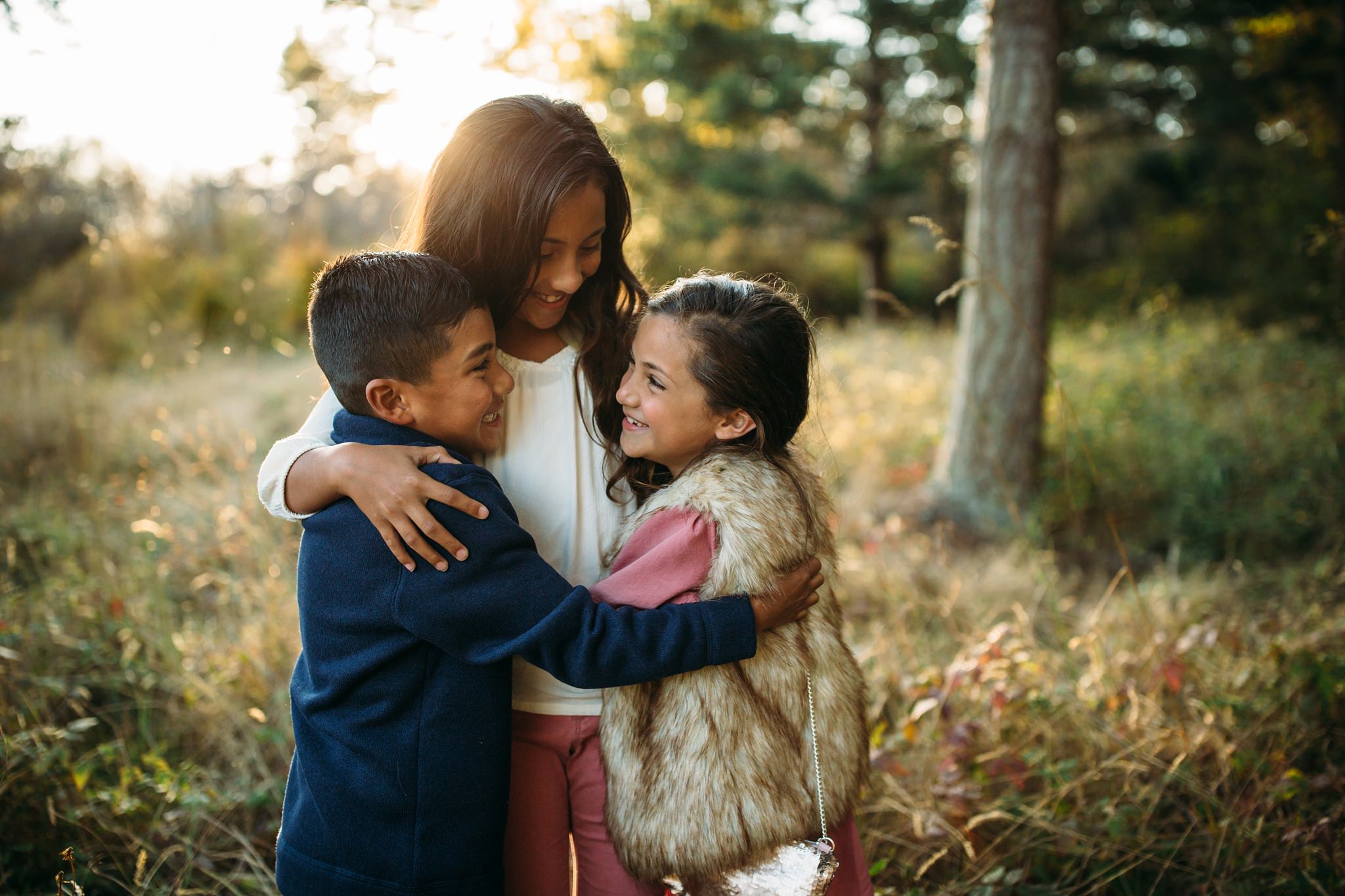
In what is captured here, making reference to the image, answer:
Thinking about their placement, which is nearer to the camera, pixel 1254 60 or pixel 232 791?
pixel 232 791

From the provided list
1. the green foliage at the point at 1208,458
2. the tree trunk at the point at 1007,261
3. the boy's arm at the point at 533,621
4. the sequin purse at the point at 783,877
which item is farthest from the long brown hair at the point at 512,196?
the tree trunk at the point at 1007,261

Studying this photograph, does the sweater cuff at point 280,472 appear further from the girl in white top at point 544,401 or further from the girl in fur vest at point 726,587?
the girl in fur vest at point 726,587

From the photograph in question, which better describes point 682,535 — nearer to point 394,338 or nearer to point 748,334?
point 748,334

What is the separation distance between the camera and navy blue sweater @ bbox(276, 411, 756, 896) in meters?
1.27

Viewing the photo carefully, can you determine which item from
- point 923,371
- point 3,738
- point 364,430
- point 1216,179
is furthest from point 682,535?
point 1216,179

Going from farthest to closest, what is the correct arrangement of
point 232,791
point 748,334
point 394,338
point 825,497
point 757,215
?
point 757,215 < point 232,791 < point 825,497 < point 748,334 < point 394,338

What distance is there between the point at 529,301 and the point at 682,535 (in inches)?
24.3

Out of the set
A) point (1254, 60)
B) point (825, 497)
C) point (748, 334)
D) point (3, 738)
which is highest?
point (1254, 60)

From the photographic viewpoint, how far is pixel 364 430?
55.9 inches

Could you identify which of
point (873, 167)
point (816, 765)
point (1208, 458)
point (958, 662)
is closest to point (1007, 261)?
point (1208, 458)

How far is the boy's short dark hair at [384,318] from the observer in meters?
1.38

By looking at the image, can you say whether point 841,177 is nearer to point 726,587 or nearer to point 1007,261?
point 1007,261

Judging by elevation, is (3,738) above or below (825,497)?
below

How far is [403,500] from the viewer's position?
1257mm
